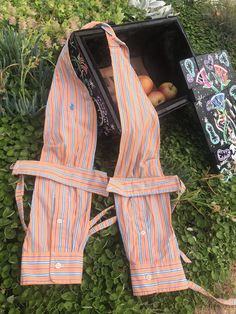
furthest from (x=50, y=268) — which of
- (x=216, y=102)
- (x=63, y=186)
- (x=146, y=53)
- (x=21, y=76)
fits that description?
(x=146, y=53)

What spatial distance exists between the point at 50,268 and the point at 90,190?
468mm

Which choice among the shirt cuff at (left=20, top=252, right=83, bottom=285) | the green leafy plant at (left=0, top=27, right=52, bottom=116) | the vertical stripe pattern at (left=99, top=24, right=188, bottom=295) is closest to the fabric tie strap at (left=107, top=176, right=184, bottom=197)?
the vertical stripe pattern at (left=99, top=24, right=188, bottom=295)

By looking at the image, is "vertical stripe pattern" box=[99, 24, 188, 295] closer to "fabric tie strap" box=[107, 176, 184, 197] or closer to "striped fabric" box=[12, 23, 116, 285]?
"fabric tie strap" box=[107, 176, 184, 197]

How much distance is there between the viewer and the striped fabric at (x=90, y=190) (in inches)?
67.3

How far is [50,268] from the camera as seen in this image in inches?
65.3

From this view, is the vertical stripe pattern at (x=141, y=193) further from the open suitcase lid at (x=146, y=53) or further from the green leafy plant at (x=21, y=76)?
the green leafy plant at (x=21, y=76)

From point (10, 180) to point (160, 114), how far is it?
0.98 metres

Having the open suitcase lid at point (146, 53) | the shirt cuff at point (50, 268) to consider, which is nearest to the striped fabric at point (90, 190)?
the shirt cuff at point (50, 268)

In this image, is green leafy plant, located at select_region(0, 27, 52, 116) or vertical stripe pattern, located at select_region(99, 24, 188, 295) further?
green leafy plant, located at select_region(0, 27, 52, 116)

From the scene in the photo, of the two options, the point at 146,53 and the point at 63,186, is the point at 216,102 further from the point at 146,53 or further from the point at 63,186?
the point at 63,186

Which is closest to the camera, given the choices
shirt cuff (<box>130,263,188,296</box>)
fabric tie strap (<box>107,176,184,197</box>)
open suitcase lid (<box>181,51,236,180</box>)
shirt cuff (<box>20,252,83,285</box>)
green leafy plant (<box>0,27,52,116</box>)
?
shirt cuff (<box>20,252,83,285</box>)

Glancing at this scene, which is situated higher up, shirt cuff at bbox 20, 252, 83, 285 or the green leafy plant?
the green leafy plant

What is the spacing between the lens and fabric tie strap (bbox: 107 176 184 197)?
1916 millimetres

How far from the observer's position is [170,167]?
2.26 m
